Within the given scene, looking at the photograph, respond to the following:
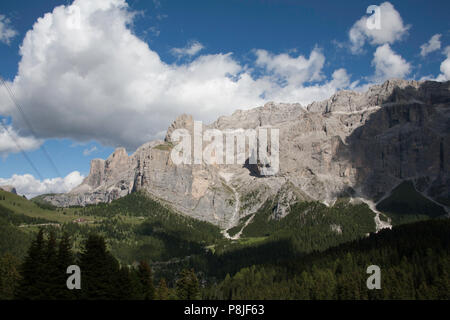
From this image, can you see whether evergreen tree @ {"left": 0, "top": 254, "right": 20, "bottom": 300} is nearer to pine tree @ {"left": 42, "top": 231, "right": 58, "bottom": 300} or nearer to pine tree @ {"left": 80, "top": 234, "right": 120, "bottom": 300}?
pine tree @ {"left": 42, "top": 231, "right": 58, "bottom": 300}

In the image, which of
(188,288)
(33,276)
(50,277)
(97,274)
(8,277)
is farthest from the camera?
(8,277)

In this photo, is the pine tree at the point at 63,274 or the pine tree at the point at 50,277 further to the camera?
the pine tree at the point at 63,274

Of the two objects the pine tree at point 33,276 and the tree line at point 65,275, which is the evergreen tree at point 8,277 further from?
the pine tree at point 33,276

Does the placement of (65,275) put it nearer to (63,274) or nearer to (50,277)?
(63,274)

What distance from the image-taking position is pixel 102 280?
60.6m

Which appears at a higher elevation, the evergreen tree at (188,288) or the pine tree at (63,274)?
the pine tree at (63,274)

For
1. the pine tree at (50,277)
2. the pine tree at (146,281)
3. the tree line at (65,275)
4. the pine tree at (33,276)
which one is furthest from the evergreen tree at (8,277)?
the pine tree at (146,281)

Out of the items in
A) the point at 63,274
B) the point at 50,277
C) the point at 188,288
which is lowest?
the point at 188,288

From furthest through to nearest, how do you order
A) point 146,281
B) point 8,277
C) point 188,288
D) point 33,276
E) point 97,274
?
1. point 8,277
2. point 188,288
3. point 146,281
4. point 97,274
5. point 33,276

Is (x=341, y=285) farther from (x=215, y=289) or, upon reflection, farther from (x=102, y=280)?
(x=102, y=280)

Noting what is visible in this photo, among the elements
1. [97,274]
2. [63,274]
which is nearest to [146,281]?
[97,274]

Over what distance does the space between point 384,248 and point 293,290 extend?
4123 cm

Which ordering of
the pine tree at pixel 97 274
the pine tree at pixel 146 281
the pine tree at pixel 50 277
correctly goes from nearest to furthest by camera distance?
the pine tree at pixel 50 277 < the pine tree at pixel 97 274 < the pine tree at pixel 146 281
